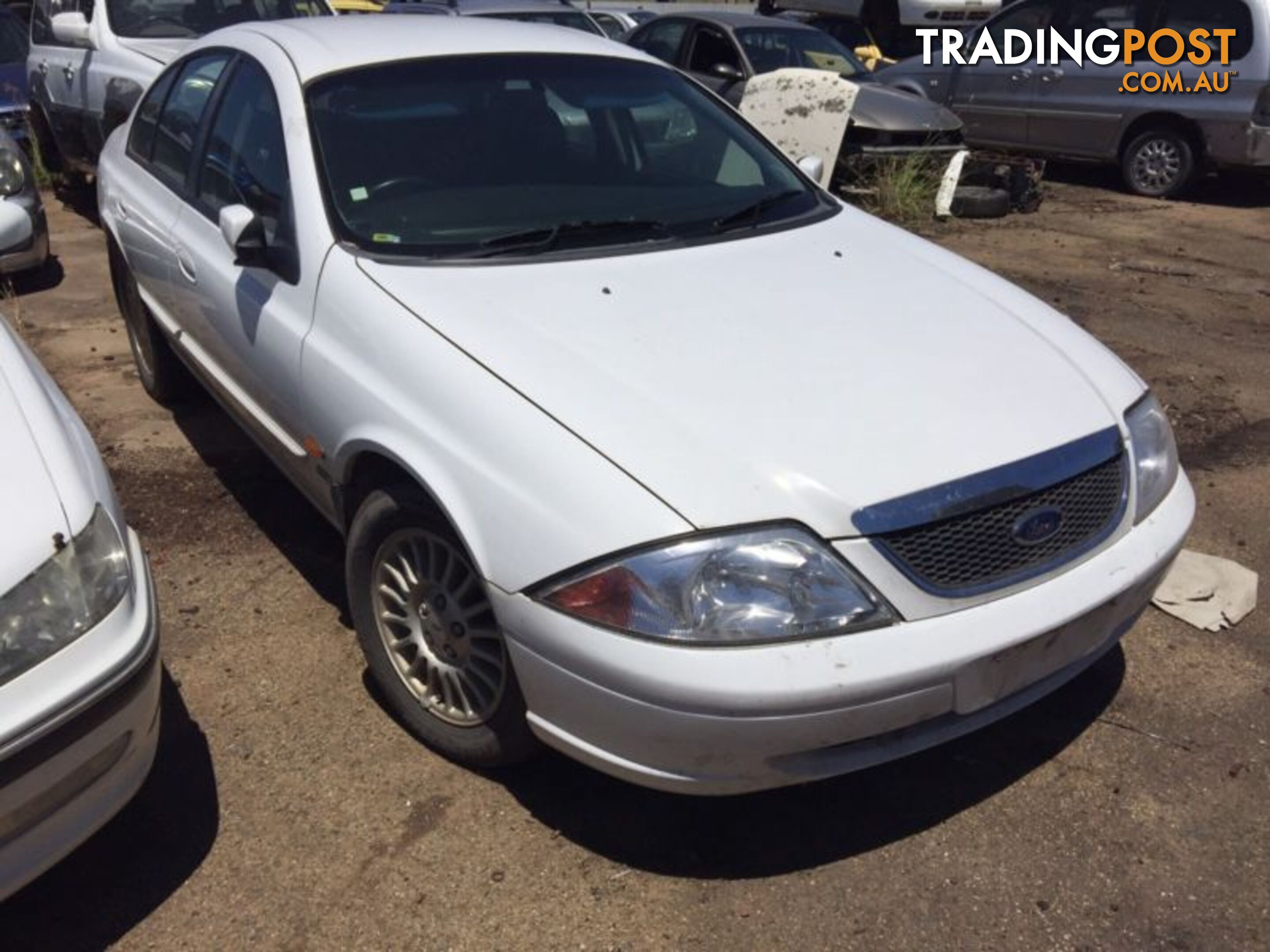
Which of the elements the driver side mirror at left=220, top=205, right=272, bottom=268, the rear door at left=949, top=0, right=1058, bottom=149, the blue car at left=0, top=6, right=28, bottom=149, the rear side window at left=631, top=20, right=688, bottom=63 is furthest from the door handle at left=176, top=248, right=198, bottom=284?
the rear door at left=949, top=0, right=1058, bottom=149

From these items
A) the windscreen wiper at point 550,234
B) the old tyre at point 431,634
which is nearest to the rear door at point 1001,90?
the windscreen wiper at point 550,234

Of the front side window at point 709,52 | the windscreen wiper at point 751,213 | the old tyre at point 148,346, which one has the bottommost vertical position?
the old tyre at point 148,346

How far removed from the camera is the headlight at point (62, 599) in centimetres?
204

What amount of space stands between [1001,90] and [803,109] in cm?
353

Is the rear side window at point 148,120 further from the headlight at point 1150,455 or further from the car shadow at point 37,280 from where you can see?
the headlight at point 1150,455

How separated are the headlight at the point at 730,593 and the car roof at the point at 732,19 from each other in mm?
8509

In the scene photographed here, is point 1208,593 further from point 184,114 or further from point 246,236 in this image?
point 184,114

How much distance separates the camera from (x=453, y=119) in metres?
3.36

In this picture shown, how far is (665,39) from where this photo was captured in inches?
408

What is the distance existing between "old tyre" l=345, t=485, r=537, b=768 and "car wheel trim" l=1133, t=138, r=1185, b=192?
9338 millimetres

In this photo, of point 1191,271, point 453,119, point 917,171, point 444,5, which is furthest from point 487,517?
point 444,5

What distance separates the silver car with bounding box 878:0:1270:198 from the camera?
9.47 meters

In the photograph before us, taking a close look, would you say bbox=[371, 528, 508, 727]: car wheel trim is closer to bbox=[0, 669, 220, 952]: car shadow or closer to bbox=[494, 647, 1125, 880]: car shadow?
bbox=[494, 647, 1125, 880]: car shadow

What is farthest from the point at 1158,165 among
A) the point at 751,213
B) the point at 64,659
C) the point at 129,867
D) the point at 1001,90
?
the point at 64,659
